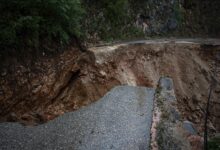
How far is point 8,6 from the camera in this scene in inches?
442

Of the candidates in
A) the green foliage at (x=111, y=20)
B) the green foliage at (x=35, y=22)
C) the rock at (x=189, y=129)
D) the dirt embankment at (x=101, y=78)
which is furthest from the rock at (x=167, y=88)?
the green foliage at (x=35, y=22)

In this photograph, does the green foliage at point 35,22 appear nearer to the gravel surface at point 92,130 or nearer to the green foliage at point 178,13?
the gravel surface at point 92,130

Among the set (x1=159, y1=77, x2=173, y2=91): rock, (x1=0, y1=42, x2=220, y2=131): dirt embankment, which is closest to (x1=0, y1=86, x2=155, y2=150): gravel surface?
(x1=0, y1=42, x2=220, y2=131): dirt embankment

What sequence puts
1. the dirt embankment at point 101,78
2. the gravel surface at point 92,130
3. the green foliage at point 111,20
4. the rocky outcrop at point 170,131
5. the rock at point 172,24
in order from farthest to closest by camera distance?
the rock at point 172,24
the green foliage at point 111,20
the dirt embankment at point 101,78
the rocky outcrop at point 170,131
the gravel surface at point 92,130

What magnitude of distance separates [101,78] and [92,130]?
158 inches

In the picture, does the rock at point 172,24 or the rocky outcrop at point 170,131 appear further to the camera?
the rock at point 172,24

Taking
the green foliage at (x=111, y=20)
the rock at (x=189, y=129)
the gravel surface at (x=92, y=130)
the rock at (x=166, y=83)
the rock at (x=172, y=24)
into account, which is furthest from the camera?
the rock at (x=172, y=24)

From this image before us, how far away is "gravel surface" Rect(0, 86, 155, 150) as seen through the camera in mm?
9891

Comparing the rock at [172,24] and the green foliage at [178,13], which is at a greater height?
the green foliage at [178,13]

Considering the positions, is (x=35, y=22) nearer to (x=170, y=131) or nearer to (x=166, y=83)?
(x=170, y=131)

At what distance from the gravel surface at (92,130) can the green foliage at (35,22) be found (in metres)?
2.95

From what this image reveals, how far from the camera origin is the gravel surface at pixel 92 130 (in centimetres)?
989

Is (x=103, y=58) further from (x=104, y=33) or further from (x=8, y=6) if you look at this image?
(x=8, y=6)

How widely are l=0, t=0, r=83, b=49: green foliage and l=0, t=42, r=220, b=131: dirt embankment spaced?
873mm
